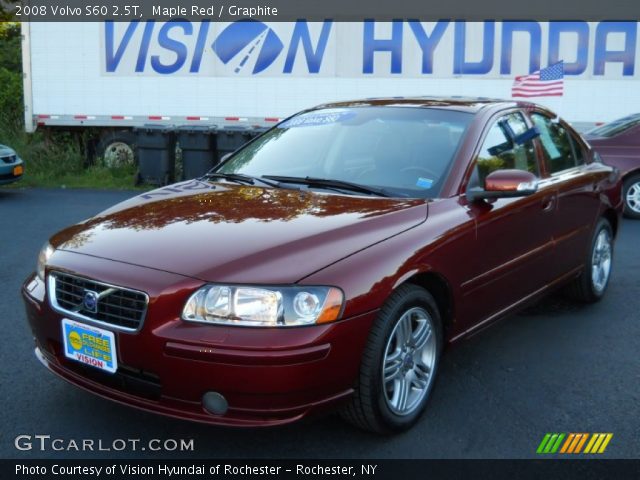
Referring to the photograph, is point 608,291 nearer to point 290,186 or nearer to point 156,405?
point 290,186

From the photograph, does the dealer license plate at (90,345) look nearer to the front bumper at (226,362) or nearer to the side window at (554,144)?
the front bumper at (226,362)

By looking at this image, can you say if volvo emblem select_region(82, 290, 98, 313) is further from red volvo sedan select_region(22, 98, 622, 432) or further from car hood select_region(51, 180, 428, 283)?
car hood select_region(51, 180, 428, 283)

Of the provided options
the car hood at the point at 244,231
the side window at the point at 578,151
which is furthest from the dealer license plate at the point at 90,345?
the side window at the point at 578,151

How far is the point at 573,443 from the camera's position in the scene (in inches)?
129

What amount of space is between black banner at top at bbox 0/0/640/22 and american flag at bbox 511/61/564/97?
0.96 m

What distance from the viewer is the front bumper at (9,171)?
1125 cm

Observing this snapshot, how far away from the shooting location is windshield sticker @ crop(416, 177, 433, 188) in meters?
3.81

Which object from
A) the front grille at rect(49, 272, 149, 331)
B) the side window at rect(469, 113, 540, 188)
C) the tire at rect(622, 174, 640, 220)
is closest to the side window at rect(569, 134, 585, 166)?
the side window at rect(469, 113, 540, 188)

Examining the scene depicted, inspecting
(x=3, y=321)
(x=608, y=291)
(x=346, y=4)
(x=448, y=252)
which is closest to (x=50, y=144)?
(x=346, y=4)

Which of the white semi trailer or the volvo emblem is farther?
the white semi trailer

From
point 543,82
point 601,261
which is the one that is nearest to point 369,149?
point 601,261

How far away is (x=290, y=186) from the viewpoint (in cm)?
400

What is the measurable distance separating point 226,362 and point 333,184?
148 cm

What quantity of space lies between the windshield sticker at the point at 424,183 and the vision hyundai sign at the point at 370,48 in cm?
1028
